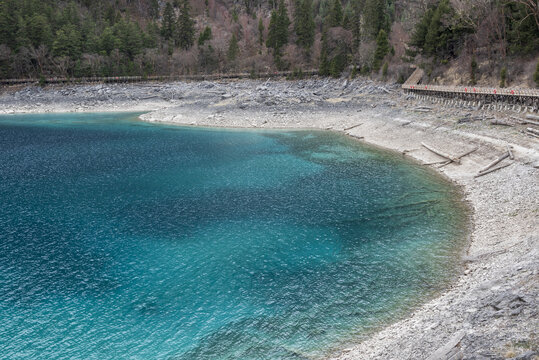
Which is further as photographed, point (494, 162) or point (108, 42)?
point (108, 42)

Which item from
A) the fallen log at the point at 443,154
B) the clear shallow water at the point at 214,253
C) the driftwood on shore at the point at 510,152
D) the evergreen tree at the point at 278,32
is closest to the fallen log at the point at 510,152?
the driftwood on shore at the point at 510,152

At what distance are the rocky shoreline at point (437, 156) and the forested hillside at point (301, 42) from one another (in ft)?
36.0

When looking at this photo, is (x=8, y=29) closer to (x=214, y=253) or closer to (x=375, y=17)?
(x=375, y=17)

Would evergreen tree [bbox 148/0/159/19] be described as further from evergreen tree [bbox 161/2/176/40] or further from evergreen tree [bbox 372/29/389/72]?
evergreen tree [bbox 372/29/389/72]

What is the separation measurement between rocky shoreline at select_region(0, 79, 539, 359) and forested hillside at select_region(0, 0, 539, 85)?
11.0 meters

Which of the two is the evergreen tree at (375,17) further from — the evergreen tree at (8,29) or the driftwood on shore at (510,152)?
the evergreen tree at (8,29)

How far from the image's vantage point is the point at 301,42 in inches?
4985

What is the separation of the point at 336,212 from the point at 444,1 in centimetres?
5960

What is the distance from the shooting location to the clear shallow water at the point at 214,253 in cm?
1625

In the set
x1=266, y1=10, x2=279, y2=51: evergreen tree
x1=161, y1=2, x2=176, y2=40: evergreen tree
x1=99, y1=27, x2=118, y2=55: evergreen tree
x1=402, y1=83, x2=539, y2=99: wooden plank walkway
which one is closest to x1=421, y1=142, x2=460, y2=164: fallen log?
x1=402, y1=83, x2=539, y2=99: wooden plank walkway

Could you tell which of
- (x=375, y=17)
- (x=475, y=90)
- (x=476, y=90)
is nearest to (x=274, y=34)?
(x=375, y=17)

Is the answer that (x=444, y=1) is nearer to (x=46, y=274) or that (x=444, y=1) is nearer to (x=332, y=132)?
(x=332, y=132)

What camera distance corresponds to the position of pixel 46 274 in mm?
20766

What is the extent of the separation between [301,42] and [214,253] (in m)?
115
